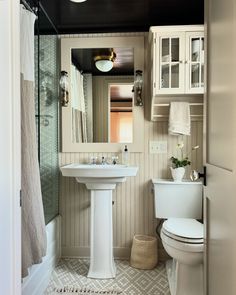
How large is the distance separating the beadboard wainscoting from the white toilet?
0.63 feet

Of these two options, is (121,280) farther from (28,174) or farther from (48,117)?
(48,117)

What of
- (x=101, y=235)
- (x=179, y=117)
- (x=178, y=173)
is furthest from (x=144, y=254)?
(x=179, y=117)

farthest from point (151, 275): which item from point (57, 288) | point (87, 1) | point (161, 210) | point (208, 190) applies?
point (87, 1)

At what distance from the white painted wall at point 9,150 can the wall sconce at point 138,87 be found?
5.84ft

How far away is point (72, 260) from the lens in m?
2.77

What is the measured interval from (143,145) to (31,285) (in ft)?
4.97

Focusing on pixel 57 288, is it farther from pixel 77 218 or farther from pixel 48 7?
pixel 48 7

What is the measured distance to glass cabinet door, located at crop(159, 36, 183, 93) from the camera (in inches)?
97.3

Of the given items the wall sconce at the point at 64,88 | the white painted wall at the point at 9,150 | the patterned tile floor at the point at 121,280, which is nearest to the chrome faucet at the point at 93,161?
the wall sconce at the point at 64,88

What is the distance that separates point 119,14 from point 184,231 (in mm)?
1891

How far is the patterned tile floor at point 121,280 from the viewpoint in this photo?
2.22 meters

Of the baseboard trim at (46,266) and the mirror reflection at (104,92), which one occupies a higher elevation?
the mirror reflection at (104,92)

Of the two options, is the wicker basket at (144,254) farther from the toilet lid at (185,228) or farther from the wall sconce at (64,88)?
the wall sconce at (64,88)

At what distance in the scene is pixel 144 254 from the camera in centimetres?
257
